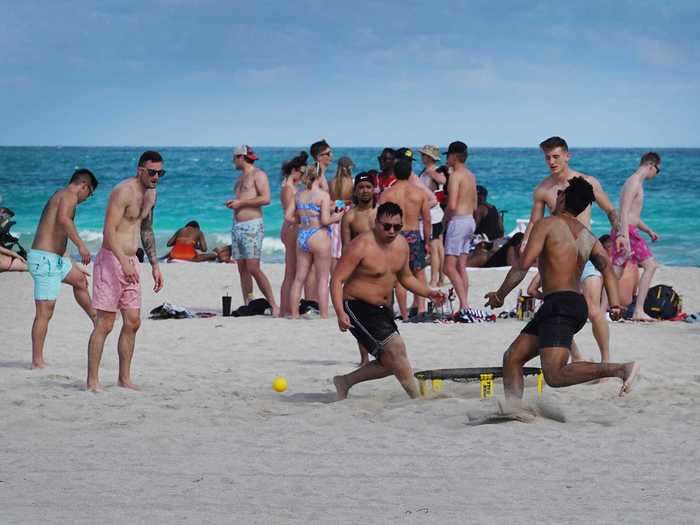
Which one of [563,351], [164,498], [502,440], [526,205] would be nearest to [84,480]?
[164,498]

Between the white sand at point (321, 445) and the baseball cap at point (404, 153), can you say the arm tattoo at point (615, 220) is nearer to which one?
the white sand at point (321, 445)

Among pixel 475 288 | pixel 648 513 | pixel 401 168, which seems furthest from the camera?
pixel 475 288

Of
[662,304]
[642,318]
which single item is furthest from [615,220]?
[662,304]

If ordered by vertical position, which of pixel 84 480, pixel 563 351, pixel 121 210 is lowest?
pixel 84 480

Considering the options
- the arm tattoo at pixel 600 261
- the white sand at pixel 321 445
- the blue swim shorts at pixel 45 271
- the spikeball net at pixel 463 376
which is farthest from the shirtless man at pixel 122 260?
the arm tattoo at pixel 600 261

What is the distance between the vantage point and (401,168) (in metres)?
11.2

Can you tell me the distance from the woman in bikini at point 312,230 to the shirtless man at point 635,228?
2.98 m

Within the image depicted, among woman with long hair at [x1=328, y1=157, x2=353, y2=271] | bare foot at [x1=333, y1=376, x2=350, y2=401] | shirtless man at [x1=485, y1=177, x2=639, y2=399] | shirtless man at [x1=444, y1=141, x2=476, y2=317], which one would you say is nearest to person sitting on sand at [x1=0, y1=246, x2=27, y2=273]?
woman with long hair at [x1=328, y1=157, x2=353, y2=271]

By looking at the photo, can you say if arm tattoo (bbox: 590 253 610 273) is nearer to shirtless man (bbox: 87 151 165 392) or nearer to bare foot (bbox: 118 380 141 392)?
shirtless man (bbox: 87 151 165 392)

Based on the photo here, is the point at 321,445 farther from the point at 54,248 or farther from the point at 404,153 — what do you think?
the point at 404,153

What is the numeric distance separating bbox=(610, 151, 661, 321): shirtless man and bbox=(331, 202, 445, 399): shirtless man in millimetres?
1986

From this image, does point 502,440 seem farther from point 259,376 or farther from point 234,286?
point 234,286

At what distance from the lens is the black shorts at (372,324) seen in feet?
25.5

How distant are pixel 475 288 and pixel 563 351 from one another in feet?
28.5
